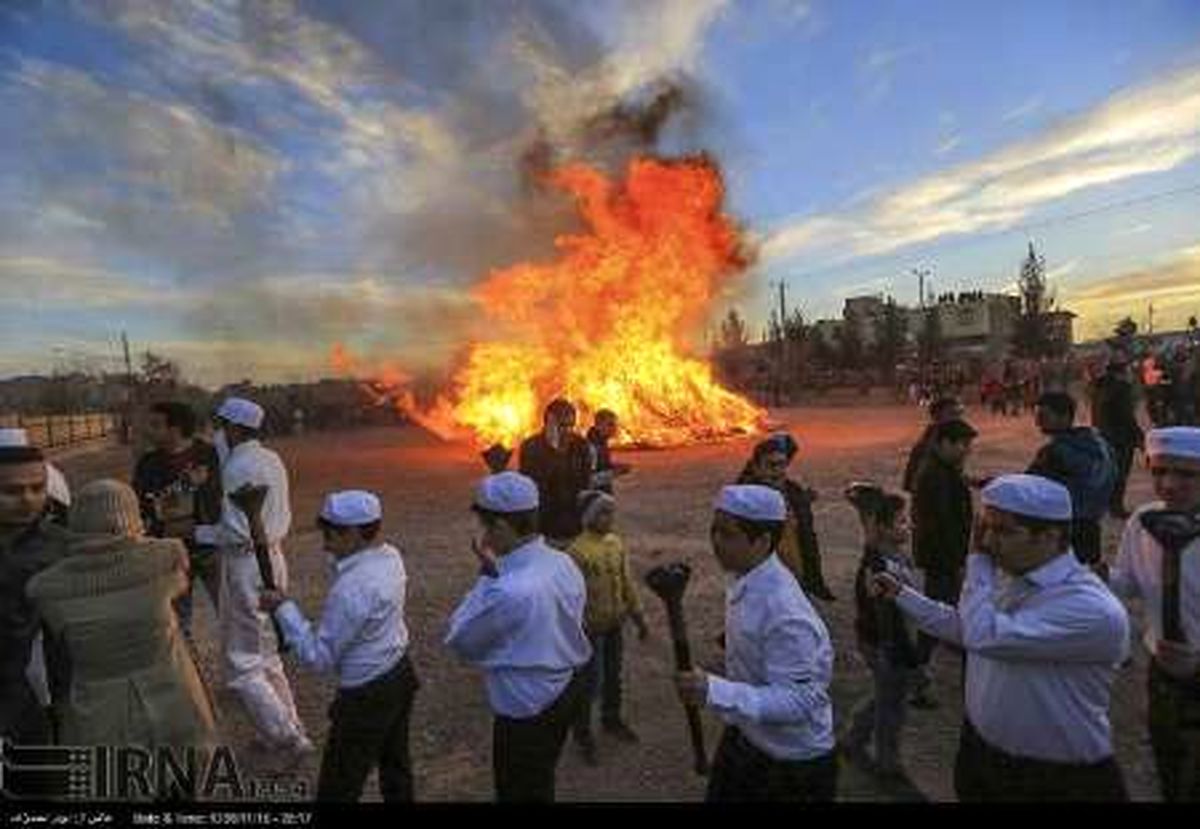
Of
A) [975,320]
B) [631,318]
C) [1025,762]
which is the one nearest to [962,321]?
[975,320]

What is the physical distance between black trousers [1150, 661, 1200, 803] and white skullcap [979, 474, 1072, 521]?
105cm

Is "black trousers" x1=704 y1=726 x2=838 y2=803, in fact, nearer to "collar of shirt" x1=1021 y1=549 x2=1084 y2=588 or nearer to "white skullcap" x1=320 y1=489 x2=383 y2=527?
"collar of shirt" x1=1021 y1=549 x2=1084 y2=588

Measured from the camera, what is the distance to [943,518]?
6.52 m

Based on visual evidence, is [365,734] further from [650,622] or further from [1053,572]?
[650,622]

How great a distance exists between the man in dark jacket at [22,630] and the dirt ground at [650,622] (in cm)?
209

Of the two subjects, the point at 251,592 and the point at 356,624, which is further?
the point at 251,592

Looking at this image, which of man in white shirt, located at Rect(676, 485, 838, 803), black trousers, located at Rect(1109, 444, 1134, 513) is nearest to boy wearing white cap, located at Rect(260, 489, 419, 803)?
man in white shirt, located at Rect(676, 485, 838, 803)

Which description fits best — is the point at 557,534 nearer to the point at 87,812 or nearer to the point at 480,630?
the point at 480,630

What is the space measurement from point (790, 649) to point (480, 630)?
127 cm

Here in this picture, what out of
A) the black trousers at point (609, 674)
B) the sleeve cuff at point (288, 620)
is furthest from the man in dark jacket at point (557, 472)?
the sleeve cuff at point (288, 620)

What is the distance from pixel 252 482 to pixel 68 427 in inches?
1374

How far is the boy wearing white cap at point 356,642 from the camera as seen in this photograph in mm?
4215

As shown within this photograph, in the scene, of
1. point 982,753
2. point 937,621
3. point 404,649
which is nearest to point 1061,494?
point 937,621

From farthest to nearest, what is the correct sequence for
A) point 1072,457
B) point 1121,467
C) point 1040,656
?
point 1121,467 < point 1072,457 < point 1040,656
